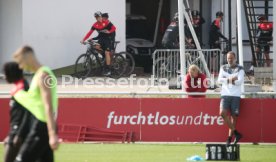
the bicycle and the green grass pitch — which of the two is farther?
the bicycle

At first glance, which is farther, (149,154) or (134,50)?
(134,50)

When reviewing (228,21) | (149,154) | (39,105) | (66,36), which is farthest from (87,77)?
(39,105)

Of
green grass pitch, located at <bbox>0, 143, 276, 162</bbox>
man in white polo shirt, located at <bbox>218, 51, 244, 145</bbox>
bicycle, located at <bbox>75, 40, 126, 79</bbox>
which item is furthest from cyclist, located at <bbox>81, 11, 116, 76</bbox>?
man in white polo shirt, located at <bbox>218, 51, 244, 145</bbox>

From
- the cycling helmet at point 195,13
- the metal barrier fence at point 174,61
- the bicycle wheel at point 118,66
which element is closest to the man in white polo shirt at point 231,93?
the metal barrier fence at point 174,61

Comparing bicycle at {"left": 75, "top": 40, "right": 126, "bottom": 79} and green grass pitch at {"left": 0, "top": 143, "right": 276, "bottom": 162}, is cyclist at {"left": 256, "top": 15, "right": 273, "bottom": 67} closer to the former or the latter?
bicycle at {"left": 75, "top": 40, "right": 126, "bottom": 79}

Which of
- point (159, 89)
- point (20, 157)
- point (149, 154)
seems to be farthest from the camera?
point (159, 89)

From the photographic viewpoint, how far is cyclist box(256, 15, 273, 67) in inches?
1110

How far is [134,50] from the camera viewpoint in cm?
3156

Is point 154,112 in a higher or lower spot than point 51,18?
lower

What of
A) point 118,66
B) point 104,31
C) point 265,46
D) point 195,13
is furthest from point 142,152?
point 195,13

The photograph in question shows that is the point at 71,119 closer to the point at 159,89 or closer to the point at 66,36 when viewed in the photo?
the point at 159,89

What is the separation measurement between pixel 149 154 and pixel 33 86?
24.6ft

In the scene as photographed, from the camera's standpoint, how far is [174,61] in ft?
87.2

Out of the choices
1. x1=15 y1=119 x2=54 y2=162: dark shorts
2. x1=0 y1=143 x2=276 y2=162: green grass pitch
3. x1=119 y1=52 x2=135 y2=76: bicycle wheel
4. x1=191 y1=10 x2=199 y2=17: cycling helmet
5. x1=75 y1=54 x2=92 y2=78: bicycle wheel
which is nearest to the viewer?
x1=15 y1=119 x2=54 y2=162: dark shorts
